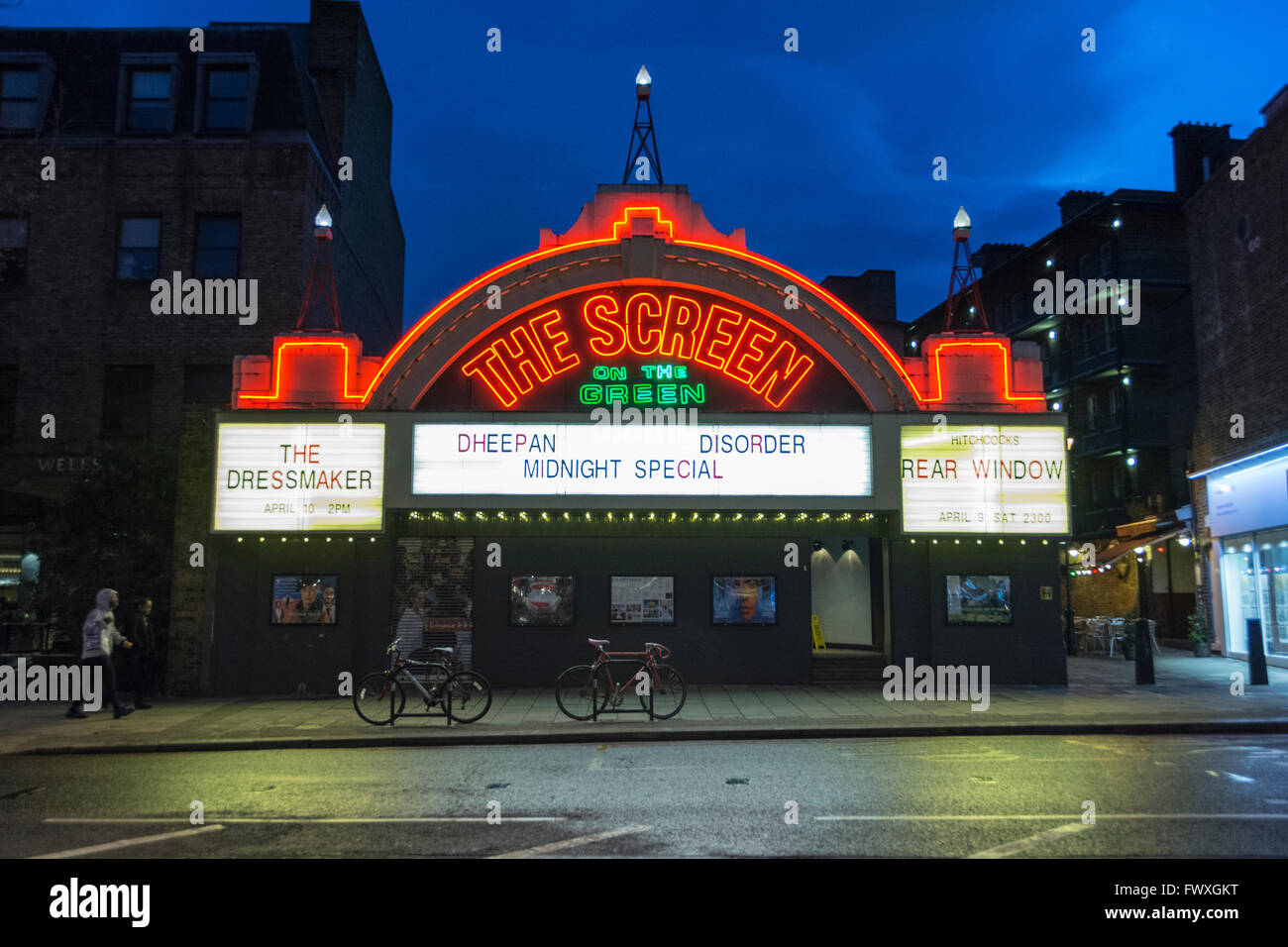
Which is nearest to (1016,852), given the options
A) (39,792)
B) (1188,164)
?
(39,792)

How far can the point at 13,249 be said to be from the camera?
24.0 metres

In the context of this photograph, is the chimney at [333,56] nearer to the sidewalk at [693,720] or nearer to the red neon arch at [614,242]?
the red neon arch at [614,242]

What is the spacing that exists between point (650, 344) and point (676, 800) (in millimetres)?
11211

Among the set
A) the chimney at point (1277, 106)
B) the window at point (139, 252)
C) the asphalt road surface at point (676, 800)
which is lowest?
the asphalt road surface at point (676, 800)

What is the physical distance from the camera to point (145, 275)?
23938mm

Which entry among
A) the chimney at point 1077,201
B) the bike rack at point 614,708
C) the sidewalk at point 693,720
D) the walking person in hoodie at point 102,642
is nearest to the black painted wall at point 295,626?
the sidewalk at point 693,720

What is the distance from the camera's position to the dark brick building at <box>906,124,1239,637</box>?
34.2 metres

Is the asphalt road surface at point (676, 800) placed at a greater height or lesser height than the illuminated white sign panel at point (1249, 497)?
lesser

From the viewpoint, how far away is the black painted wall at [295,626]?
17.9m

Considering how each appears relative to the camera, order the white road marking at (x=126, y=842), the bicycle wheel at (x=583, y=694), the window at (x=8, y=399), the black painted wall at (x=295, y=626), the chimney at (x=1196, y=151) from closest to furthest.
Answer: the white road marking at (x=126, y=842), the bicycle wheel at (x=583, y=694), the black painted wall at (x=295, y=626), the window at (x=8, y=399), the chimney at (x=1196, y=151)

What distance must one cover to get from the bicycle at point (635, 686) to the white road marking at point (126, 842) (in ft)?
21.9

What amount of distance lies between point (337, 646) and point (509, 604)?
11.0 ft

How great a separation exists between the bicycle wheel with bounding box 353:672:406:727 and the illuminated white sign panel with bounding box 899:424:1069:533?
9753mm
